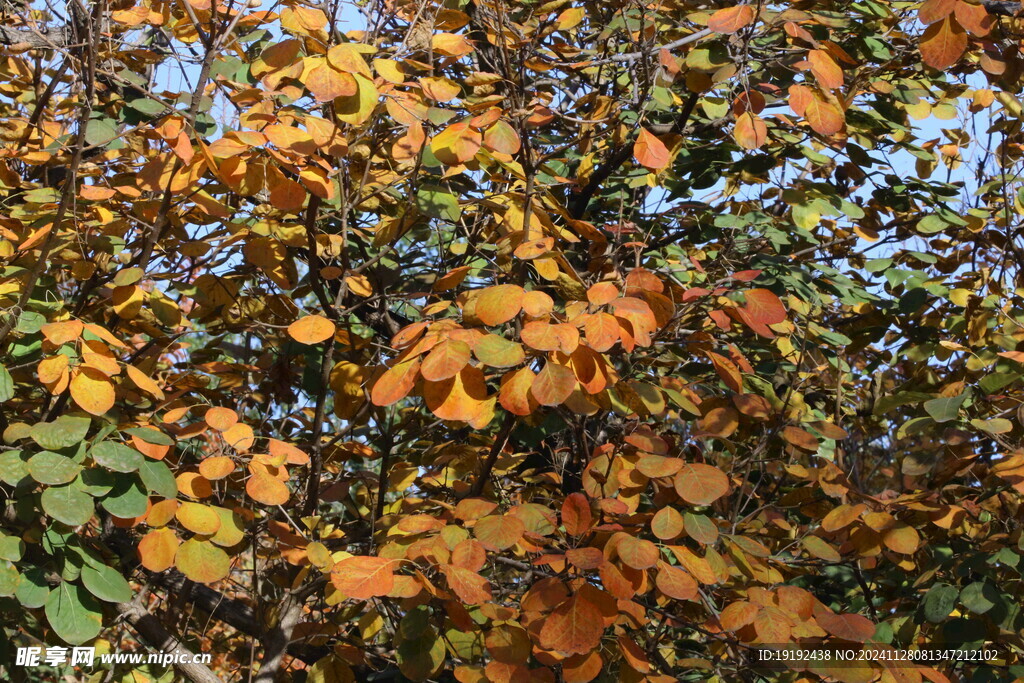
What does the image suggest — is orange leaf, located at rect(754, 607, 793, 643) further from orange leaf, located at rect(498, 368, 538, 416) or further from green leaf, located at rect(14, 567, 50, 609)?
green leaf, located at rect(14, 567, 50, 609)

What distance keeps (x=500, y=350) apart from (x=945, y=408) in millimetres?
1162

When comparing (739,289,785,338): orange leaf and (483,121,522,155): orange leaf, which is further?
(739,289,785,338): orange leaf

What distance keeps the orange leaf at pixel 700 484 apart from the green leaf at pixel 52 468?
128 cm

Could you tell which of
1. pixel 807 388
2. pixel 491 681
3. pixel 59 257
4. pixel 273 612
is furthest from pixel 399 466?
pixel 807 388

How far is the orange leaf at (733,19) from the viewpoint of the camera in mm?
1924

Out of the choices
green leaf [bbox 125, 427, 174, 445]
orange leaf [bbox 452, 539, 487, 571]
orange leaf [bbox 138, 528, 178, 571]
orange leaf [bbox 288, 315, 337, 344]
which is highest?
orange leaf [bbox 288, 315, 337, 344]

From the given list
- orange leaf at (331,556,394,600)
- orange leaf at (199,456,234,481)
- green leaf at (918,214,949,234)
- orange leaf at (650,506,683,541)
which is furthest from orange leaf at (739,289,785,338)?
orange leaf at (199,456,234,481)

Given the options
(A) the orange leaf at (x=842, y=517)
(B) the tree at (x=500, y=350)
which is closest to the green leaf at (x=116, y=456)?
(B) the tree at (x=500, y=350)

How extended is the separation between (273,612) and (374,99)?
1681mm

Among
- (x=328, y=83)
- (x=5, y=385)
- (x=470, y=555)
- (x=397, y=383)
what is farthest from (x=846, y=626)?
(x=5, y=385)

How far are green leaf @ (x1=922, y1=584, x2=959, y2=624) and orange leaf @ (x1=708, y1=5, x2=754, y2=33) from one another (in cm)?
148

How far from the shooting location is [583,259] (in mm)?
3080

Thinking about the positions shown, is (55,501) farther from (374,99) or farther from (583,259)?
(583,259)

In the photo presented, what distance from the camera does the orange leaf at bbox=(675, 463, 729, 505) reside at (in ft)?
6.02
